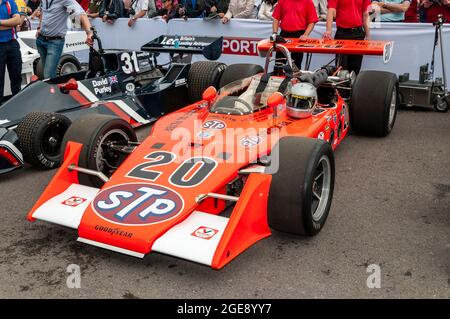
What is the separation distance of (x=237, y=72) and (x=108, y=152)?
7.99ft

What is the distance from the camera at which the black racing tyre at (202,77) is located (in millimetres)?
6781

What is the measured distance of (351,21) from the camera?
713 cm

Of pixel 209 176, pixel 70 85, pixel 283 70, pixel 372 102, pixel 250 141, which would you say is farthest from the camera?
pixel 70 85

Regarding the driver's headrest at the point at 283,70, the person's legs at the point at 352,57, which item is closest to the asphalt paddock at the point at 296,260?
the driver's headrest at the point at 283,70

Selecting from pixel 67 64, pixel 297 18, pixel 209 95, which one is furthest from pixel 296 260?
pixel 67 64

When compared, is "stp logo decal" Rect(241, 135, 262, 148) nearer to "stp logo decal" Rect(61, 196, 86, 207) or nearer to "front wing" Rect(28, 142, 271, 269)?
"front wing" Rect(28, 142, 271, 269)

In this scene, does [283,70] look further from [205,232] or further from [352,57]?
[205,232]

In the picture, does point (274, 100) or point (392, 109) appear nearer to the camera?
point (274, 100)

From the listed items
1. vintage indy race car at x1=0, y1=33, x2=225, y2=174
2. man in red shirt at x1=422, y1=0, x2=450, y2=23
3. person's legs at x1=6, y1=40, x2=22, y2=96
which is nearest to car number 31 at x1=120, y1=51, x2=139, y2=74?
vintage indy race car at x1=0, y1=33, x2=225, y2=174

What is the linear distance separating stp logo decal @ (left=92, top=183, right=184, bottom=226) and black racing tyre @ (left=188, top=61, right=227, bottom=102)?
336 centimetres

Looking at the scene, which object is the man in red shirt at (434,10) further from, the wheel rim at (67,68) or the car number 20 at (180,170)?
the wheel rim at (67,68)

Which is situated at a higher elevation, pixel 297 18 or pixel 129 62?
pixel 297 18

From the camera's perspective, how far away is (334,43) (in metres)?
6.33
